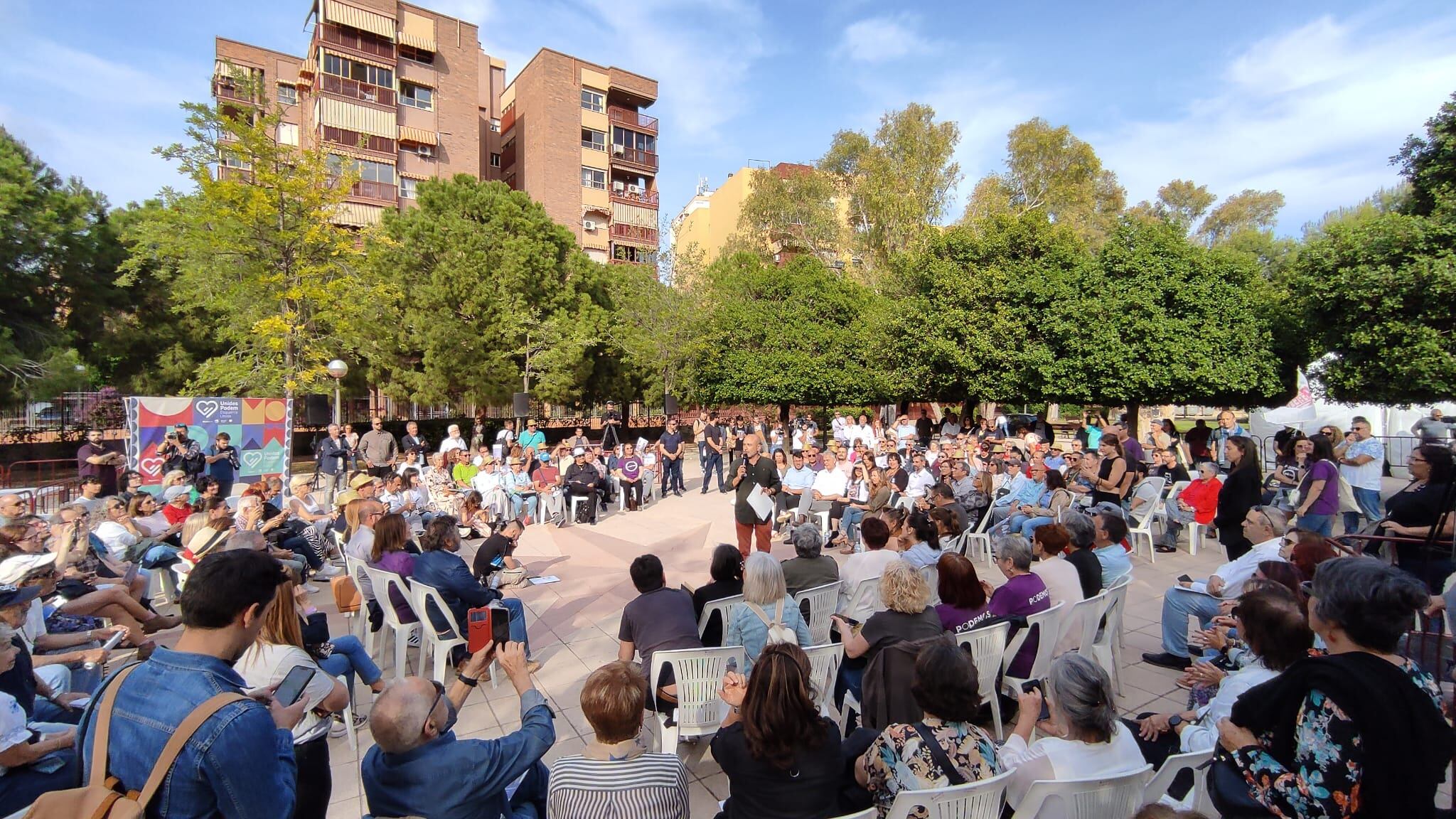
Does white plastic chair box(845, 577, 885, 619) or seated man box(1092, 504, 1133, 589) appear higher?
seated man box(1092, 504, 1133, 589)

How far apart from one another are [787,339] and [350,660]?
19992mm

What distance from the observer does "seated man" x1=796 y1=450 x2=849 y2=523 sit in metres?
8.88

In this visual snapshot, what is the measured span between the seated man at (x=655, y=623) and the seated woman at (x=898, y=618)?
806 mm

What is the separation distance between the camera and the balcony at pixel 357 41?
2628 centimetres

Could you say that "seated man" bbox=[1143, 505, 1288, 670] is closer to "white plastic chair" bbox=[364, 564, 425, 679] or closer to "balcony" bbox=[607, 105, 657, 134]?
"white plastic chair" bbox=[364, 564, 425, 679]

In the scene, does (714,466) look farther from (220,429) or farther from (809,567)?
(809,567)

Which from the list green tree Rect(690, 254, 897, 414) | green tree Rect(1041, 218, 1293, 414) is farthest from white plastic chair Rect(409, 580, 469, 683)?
green tree Rect(690, 254, 897, 414)

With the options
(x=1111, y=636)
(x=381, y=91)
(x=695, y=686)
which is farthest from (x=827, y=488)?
(x=381, y=91)

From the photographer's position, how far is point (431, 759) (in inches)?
75.3

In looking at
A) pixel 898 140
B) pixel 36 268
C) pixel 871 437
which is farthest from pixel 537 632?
pixel 898 140

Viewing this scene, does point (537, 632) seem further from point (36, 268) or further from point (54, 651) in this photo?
point (36, 268)

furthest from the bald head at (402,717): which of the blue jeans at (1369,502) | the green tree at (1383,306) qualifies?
the green tree at (1383,306)

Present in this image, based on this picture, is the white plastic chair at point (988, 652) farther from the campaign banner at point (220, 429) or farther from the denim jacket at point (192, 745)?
the campaign banner at point (220, 429)

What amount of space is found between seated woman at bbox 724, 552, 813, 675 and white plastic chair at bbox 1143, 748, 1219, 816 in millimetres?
1706
